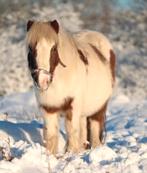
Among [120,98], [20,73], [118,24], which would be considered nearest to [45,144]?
[120,98]

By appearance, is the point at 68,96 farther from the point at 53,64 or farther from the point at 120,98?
the point at 120,98

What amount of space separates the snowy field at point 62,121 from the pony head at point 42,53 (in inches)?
27.2

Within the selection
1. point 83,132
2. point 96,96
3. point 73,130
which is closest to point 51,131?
point 73,130

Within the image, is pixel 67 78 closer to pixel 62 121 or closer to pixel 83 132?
pixel 83 132

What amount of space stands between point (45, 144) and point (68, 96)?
2.36 ft

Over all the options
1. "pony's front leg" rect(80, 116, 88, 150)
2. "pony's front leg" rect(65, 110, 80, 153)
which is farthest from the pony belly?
"pony's front leg" rect(65, 110, 80, 153)

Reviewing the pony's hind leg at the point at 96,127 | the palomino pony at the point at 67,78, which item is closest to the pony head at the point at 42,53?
the palomino pony at the point at 67,78

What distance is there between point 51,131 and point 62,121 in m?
3.77

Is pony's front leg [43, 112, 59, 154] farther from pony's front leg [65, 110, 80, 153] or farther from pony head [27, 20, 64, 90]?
pony head [27, 20, 64, 90]

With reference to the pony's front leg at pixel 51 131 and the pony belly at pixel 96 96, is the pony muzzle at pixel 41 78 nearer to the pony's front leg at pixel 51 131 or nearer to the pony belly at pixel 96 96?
the pony's front leg at pixel 51 131

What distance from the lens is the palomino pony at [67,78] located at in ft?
22.0

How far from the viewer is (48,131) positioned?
7496 millimetres

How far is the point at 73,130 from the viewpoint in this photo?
7.46 m

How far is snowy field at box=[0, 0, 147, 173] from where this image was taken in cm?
596
